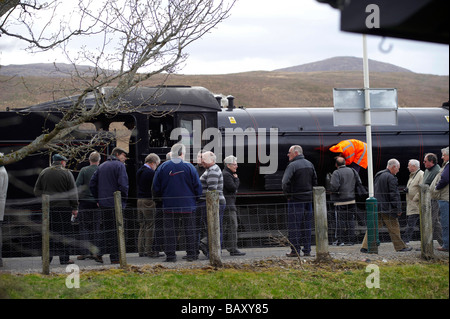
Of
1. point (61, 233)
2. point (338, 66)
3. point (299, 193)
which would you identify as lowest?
point (61, 233)

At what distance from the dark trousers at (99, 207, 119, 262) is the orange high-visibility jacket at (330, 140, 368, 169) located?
224 inches

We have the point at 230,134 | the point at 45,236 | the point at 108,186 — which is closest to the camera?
the point at 45,236

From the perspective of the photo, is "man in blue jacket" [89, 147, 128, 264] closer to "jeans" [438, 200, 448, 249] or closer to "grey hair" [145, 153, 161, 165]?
"grey hair" [145, 153, 161, 165]

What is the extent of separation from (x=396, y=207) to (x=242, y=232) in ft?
10.1

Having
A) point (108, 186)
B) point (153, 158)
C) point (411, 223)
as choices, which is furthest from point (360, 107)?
point (108, 186)

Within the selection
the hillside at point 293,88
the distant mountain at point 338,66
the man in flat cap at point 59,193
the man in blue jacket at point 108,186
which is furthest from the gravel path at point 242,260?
the distant mountain at point 338,66

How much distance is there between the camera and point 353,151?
13.3m

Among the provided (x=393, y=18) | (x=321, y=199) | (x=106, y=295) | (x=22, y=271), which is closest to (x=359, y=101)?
(x=321, y=199)

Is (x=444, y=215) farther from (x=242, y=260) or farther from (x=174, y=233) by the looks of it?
(x=174, y=233)

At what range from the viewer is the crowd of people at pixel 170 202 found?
988cm

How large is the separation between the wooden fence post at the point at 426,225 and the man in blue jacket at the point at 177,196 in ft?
12.3

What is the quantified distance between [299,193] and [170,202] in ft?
8.13

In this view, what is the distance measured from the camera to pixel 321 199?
9.45m

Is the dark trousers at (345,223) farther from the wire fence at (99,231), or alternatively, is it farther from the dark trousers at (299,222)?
the dark trousers at (299,222)
